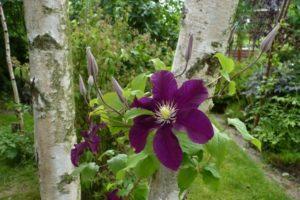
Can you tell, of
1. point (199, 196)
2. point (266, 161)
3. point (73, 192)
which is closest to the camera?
point (73, 192)

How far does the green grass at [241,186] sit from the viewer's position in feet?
12.7

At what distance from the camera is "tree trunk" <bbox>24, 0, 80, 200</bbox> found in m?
1.38

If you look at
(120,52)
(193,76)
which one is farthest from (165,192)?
(120,52)

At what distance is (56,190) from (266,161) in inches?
153

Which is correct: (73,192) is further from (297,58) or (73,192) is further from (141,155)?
(297,58)

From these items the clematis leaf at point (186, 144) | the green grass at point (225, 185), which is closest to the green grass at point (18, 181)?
the green grass at point (225, 185)

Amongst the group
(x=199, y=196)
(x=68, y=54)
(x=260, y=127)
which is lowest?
(x=199, y=196)

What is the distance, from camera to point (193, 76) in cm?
83

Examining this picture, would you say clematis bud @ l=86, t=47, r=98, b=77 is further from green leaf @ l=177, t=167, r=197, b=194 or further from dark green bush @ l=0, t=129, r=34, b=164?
dark green bush @ l=0, t=129, r=34, b=164

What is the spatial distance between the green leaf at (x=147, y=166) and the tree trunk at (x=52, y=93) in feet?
2.39

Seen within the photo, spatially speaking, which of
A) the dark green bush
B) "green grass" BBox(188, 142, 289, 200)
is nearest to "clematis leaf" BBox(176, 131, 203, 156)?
"green grass" BBox(188, 142, 289, 200)

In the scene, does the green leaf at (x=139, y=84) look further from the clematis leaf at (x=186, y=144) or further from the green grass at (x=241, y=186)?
the green grass at (x=241, y=186)

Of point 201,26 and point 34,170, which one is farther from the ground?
point 201,26

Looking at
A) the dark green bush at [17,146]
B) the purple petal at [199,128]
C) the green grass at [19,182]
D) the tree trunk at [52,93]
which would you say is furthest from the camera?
the dark green bush at [17,146]
